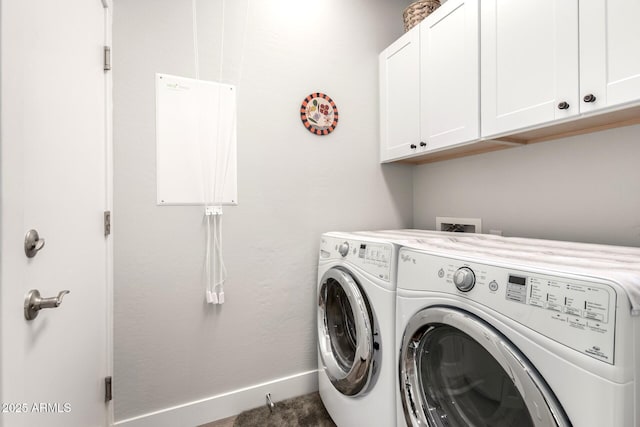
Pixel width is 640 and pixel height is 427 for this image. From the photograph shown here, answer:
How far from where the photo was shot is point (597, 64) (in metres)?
1.02

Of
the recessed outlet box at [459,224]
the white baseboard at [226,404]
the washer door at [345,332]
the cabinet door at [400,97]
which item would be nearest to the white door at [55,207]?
the white baseboard at [226,404]

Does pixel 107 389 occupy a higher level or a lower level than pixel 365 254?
lower

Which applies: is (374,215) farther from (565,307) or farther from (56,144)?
(56,144)

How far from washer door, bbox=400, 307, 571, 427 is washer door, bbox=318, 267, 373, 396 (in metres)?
0.23

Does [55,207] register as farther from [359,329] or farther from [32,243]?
[359,329]

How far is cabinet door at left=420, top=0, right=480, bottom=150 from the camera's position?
142 centimetres

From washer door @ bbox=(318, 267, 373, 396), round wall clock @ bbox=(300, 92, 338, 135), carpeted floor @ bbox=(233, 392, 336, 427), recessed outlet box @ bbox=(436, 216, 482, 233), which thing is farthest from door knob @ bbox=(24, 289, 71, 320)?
recessed outlet box @ bbox=(436, 216, 482, 233)

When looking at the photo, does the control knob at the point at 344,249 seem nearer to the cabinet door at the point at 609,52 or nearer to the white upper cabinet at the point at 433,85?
the white upper cabinet at the point at 433,85

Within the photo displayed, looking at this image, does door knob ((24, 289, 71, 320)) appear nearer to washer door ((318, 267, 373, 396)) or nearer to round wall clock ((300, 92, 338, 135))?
washer door ((318, 267, 373, 396))

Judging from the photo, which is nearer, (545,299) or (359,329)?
(545,299)

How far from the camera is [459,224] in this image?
1914 millimetres

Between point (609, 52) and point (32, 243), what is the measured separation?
70.8 inches

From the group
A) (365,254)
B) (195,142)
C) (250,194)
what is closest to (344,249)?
(365,254)

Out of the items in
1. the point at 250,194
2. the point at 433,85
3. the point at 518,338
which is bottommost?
the point at 518,338
